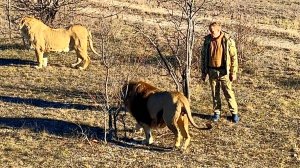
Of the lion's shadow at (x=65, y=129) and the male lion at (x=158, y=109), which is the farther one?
the lion's shadow at (x=65, y=129)

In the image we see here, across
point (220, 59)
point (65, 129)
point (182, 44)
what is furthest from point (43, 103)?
point (182, 44)

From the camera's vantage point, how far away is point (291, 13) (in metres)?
23.0

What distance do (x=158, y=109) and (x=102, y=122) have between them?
1.53 meters

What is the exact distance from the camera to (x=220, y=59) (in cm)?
988

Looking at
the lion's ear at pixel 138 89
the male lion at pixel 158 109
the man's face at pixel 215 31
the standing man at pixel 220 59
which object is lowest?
the male lion at pixel 158 109

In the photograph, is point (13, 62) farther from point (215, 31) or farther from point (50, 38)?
point (215, 31)

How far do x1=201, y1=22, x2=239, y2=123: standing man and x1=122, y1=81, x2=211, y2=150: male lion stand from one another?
56.9 inches

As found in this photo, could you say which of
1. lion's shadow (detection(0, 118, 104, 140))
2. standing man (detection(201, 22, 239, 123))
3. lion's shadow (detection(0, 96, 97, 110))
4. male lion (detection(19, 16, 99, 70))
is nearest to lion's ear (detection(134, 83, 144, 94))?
lion's shadow (detection(0, 118, 104, 140))

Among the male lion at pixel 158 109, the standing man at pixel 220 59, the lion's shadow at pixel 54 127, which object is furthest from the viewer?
the standing man at pixel 220 59

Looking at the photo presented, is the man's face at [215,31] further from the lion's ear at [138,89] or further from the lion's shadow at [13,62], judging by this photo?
the lion's shadow at [13,62]

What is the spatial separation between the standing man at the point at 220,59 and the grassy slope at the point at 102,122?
1.99ft

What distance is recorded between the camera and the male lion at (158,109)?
8.43 meters

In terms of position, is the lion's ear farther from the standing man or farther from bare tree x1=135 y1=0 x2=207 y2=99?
the standing man

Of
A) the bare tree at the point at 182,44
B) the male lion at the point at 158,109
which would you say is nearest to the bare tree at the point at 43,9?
the bare tree at the point at 182,44
